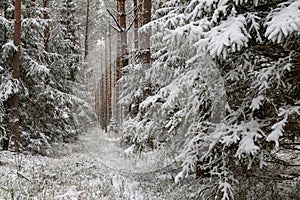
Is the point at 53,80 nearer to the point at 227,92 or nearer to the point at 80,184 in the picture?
the point at 80,184

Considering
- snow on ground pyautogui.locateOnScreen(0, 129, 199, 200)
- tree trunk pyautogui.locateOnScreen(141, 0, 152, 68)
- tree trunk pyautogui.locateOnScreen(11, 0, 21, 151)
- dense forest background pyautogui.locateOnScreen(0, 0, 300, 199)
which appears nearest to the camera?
dense forest background pyautogui.locateOnScreen(0, 0, 300, 199)

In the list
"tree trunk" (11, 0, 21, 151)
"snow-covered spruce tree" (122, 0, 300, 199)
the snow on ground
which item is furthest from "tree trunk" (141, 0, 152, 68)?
"tree trunk" (11, 0, 21, 151)

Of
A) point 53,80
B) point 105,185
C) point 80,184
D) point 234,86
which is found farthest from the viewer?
point 53,80

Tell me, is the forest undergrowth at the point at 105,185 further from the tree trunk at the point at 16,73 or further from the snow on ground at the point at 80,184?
the tree trunk at the point at 16,73

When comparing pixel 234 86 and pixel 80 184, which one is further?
pixel 80 184

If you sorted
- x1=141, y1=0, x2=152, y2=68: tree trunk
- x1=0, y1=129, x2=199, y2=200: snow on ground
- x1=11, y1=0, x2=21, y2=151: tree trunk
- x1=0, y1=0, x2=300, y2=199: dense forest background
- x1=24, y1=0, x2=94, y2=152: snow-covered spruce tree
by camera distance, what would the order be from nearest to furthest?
x1=0, y1=0, x2=300, y2=199: dense forest background, x1=0, y1=129, x2=199, y2=200: snow on ground, x1=141, y1=0, x2=152, y2=68: tree trunk, x1=11, y1=0, x2=21, y2=151: tree trunk, x1=24, y1=0, x2=94, y2=152: snow-covered spruce tree

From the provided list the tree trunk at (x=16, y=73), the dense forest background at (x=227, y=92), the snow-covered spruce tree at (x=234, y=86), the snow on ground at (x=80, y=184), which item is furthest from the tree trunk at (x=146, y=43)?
the tree trunk at (x=16, y=73)

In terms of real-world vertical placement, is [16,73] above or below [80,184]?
above

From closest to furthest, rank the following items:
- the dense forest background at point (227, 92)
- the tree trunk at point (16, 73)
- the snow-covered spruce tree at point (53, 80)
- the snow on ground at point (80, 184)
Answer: the dense forest background at point (227, 92), the snow on ground at point (80, 184), the tree trunk at point (16, 73), the snow-covered spruce tree at point (53, 80)

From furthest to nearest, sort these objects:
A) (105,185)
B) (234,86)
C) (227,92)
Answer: (105,185), (234,86), (227,92)

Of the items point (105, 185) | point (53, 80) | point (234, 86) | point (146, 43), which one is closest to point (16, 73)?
point (146, 43)

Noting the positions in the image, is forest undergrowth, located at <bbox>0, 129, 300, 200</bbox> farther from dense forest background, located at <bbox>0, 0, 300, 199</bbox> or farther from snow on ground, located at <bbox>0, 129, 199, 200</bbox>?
dense forest background, located at <bbox>0, 0, 300, 199</bbox>

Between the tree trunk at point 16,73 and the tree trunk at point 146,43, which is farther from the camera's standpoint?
the tree trunk at point 16,73

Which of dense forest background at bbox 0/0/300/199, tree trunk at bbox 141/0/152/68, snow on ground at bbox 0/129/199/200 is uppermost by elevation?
tree trunk at bbox 141/0/152/68
